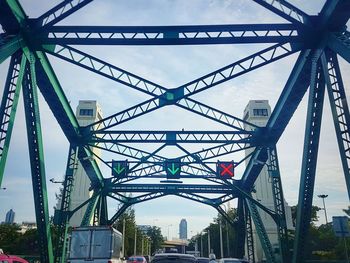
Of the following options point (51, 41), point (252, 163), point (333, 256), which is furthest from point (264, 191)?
point (51, 41)

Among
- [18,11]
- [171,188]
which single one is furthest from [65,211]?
[171,188]

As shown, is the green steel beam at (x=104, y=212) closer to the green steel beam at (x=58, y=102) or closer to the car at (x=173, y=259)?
the green steel beam at (x=58, y=102)

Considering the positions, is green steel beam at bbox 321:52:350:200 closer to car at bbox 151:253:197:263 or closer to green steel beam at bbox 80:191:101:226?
car at bbox 151:253:197:263

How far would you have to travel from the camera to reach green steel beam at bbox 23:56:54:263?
44.2 ft

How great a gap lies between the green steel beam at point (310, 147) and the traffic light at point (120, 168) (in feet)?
45.3

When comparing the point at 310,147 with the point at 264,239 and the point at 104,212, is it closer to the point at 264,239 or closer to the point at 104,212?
the point at 264,239

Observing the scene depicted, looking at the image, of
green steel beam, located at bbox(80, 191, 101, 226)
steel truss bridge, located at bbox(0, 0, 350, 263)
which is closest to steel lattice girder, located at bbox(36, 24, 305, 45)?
steel truss bridge, located at bbox(0, 0, 350, 263)

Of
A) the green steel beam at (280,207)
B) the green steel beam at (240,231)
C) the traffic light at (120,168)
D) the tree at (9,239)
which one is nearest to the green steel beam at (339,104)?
the green steel beam at (280,207)

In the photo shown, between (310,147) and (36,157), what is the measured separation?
11.3 metres

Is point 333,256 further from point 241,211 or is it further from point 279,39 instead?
point 279,39

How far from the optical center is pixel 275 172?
2062 cm

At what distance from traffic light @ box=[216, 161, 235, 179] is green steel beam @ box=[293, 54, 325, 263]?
31.7 feet

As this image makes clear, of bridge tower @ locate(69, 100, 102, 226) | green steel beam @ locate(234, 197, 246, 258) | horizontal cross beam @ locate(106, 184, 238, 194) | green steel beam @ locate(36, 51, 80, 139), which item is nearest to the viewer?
green steel beam @ locate(36, 51, 80, 139)

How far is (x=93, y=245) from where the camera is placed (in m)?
17.8
